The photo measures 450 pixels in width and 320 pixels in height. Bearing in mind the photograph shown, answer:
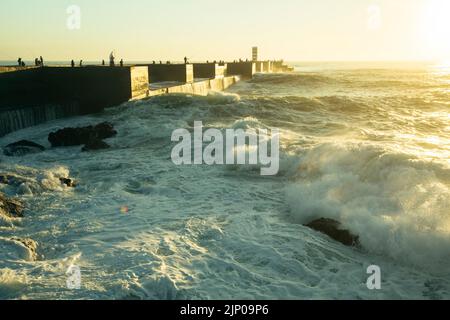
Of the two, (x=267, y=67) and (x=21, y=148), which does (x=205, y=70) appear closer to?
(x=21, y=148)

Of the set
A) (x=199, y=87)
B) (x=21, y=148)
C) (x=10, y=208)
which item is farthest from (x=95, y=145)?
(x=199, y=87)

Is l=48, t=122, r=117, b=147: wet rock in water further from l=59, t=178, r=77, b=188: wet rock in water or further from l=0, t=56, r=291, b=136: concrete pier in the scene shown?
l=59, t=178, r=77, b=188: wet rock in water

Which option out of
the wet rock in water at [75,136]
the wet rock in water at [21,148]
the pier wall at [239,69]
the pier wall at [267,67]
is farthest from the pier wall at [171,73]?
the pier wall at [267,67]

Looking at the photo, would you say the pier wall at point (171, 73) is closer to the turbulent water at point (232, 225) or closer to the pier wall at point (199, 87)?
the pier wall at point (199, 87)

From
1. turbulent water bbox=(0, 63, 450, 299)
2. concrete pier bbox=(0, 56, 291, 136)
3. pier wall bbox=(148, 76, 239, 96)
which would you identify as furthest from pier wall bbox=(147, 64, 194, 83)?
turbulent water bbox=(0, 63, 450, 299)

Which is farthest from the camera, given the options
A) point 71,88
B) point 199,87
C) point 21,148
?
point 199,87

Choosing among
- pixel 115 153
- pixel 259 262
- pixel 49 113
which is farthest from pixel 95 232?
pixel 49 113
